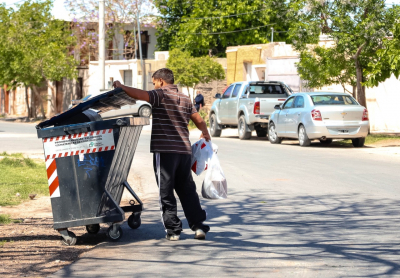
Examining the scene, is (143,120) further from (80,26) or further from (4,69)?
(80,26)

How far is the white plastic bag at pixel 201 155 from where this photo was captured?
7.69m

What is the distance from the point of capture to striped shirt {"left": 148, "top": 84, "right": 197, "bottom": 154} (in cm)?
711

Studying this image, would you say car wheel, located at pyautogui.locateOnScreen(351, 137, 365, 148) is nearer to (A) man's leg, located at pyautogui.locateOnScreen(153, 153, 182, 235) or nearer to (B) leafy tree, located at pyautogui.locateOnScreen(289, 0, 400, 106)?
(B) leafy tree, located at pyautogui.locateOnScreen(289, 0, 400, 106)

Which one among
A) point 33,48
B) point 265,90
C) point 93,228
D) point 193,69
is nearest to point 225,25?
point 193,69

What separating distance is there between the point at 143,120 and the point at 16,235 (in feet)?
6.41

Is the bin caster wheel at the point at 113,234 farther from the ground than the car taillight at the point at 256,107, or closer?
closer

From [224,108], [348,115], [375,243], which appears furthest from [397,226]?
[224,108]

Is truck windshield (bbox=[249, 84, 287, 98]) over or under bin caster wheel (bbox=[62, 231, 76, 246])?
over

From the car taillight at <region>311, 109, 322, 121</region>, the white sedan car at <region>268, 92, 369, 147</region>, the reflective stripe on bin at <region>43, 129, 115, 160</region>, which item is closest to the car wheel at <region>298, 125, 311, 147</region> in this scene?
the white sedan car at <region>268, 92, 369, 147</region>

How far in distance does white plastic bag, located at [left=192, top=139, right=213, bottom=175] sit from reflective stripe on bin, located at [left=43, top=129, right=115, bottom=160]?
1.08m

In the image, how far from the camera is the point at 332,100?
66.4ft

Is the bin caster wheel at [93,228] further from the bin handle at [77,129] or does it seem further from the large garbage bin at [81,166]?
the bin handle at [77,129]

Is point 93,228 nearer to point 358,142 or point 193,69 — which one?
point 358,142

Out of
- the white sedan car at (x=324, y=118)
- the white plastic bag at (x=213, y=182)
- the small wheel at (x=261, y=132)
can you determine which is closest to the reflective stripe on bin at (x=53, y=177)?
the white plastic bag at (x=213, y=182)
